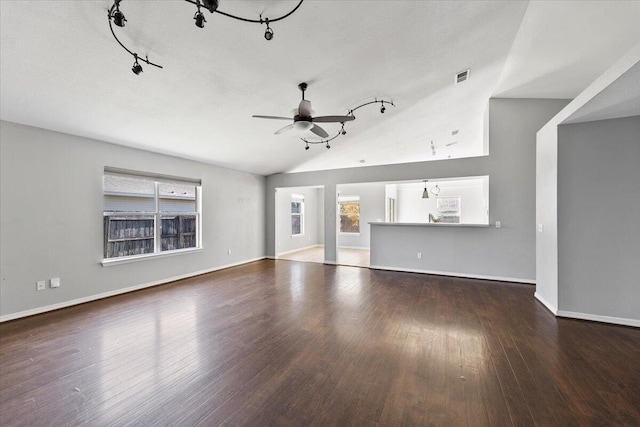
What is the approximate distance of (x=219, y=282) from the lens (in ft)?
16.7

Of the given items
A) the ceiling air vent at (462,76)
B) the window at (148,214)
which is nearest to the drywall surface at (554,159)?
the ceiling air vent at (462,76)

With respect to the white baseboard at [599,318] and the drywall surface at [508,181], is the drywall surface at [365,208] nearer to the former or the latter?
the drywall surface at [508,181]

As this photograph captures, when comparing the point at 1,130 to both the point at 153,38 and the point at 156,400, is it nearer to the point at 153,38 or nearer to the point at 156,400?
the point at 153,38

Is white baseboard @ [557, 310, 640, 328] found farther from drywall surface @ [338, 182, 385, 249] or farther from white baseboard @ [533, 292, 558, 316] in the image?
drywall surface @ [338, 182, 385, 249]

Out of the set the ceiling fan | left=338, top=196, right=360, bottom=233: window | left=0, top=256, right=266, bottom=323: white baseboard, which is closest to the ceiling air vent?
the ceiling fan

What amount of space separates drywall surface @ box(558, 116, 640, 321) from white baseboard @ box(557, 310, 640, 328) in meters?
0.03

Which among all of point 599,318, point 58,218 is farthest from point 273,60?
point 599,318

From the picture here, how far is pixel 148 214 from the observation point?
4855mm

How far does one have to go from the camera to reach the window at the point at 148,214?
171 inches

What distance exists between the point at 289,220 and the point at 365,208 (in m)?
2.94

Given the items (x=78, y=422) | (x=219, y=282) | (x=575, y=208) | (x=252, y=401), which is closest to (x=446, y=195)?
(x=575, y=208)

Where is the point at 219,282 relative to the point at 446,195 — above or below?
below

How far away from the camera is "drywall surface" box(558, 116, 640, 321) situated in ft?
10.0

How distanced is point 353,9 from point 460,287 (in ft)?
14.9
